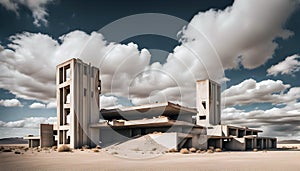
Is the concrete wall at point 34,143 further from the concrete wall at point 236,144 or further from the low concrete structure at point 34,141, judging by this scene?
the concrete wall at point 236,144

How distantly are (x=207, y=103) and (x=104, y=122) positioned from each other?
116ft

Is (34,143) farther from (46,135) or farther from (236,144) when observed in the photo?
(236,144)

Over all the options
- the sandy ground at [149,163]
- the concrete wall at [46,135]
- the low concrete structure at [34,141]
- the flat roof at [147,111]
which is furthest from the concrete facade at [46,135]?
the sandy ground at [149,163]

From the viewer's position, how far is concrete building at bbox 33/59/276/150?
55.8 meters

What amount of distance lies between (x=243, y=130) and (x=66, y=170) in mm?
72343

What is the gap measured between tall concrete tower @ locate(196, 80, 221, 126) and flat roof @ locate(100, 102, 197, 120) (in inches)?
511

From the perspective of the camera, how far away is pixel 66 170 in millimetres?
16844

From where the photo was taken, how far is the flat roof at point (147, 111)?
61056 mm

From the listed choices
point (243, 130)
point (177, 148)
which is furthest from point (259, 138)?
point (177, 148)

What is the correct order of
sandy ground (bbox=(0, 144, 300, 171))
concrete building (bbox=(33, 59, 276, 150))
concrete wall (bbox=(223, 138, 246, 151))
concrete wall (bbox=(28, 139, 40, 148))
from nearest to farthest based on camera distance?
sandy ground (bbox=(0, 144, 300, 171)) → concrete building (bbox=(33, 59, 276, 150)) → concrete wall (bbox=(223, 138, 246, 151)) → concrete wall (bbox=(28, 139, 40, 148))

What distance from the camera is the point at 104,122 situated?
60.2 meters

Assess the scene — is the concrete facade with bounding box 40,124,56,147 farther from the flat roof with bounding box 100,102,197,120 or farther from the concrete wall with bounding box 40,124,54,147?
the flat roof with bounding box 100,102,197,120

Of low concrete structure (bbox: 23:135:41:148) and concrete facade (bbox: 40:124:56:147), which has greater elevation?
concrete facade (bbox: 40:124:56:147)

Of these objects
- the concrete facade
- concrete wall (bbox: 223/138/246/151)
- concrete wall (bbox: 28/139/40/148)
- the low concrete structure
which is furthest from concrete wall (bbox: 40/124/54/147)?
concrete wall (bbox: 223/138/246/151)
